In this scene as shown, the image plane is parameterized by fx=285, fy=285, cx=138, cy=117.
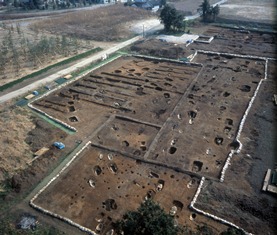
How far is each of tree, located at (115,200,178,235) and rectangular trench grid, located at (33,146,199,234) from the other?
157 inches

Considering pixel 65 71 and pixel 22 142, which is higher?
pixel 65 71

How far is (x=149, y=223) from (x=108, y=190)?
25.0 feet

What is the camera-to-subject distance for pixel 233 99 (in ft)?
117

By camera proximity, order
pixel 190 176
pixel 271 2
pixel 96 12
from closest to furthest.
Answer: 1. pixel 190 176
2. pixel 96 12
3. pixel 271 2

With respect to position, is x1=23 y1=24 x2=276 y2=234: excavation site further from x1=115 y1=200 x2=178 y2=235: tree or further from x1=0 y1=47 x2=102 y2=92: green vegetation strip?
x1=0 y1=47 x2=102 y2=92: green vegetation strip

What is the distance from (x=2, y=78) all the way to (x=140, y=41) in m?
26.8

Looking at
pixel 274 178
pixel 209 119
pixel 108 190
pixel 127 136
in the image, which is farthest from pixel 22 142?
pixel 274 178

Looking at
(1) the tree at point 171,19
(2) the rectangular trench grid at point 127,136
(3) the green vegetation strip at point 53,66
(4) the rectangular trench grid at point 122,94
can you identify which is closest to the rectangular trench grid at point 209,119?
(2) the rectangular trench grid at point 127,136

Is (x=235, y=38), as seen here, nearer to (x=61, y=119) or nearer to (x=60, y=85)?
(x=60, y=85)

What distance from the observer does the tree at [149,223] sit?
53.6ft

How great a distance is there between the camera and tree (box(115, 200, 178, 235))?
1634 centimetres

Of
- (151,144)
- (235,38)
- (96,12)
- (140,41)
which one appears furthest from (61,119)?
(96,12)

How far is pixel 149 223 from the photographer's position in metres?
16.4

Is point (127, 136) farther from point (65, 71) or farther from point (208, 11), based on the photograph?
point (208, 11)
